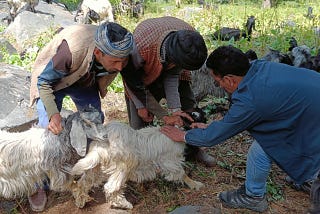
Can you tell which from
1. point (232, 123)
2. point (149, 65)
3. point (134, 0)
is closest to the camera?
point (232, 123)

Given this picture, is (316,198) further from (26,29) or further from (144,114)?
(26,29)

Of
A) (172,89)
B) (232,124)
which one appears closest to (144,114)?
(172,89)

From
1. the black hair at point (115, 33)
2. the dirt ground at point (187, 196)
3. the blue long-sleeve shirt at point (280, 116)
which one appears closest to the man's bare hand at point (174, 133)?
the blue long-sleeve shirt at point (280, 116)

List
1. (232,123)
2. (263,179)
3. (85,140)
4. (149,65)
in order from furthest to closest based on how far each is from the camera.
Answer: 1. (149,65)
2. (263,179)
3. (85,140)
4. (232,123)

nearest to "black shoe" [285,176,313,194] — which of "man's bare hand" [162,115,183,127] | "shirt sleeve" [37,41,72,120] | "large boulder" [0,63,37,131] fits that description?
"man's bare hand" [162,115,183,127]

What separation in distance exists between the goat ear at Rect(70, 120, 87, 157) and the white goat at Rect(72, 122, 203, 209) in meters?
0.09

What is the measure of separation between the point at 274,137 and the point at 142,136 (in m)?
1.10

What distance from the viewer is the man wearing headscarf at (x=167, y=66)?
2.85 meters

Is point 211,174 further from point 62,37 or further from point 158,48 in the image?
point 62,37

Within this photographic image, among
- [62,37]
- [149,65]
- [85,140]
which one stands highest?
[62,37]

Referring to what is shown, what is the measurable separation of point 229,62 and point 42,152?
158cm

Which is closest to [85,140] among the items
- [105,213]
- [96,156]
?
[96,156]

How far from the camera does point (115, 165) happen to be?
2.99 meters

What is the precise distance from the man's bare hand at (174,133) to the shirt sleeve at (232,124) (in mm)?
219
